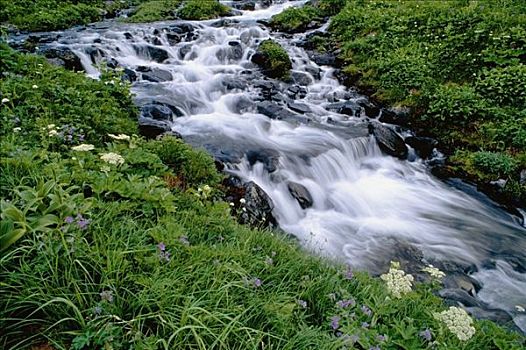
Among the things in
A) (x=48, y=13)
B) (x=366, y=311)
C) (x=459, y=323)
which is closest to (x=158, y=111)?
(x=366, y=311)

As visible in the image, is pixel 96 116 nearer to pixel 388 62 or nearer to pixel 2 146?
pixel 2 146

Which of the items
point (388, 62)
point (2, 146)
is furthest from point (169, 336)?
point (388, 62)

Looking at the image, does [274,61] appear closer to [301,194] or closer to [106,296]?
[301,194]

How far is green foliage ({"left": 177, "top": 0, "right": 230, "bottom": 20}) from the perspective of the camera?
18219mm

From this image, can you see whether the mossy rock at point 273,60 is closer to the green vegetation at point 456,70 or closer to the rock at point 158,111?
the green vegetation at point 456,70

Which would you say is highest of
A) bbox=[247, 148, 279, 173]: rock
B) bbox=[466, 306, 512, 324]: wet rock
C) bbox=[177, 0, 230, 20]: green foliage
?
bbox=[177, 0, 230, 20]: green foliage

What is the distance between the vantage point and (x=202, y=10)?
18.5 m

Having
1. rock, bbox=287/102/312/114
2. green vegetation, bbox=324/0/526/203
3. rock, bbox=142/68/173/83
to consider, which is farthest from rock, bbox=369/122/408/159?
rock, bbox=142/68/173/83

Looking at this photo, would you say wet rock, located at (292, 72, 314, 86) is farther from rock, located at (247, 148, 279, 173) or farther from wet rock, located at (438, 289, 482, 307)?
wet rock, located at (438, 289, 482, 307)

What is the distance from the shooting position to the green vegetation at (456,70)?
27.7 ft

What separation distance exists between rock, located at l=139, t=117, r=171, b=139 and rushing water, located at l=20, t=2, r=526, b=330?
39.6 inches

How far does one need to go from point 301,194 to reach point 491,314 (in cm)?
324

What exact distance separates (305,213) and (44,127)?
159 inches

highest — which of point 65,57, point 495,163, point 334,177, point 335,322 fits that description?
point 335,322
